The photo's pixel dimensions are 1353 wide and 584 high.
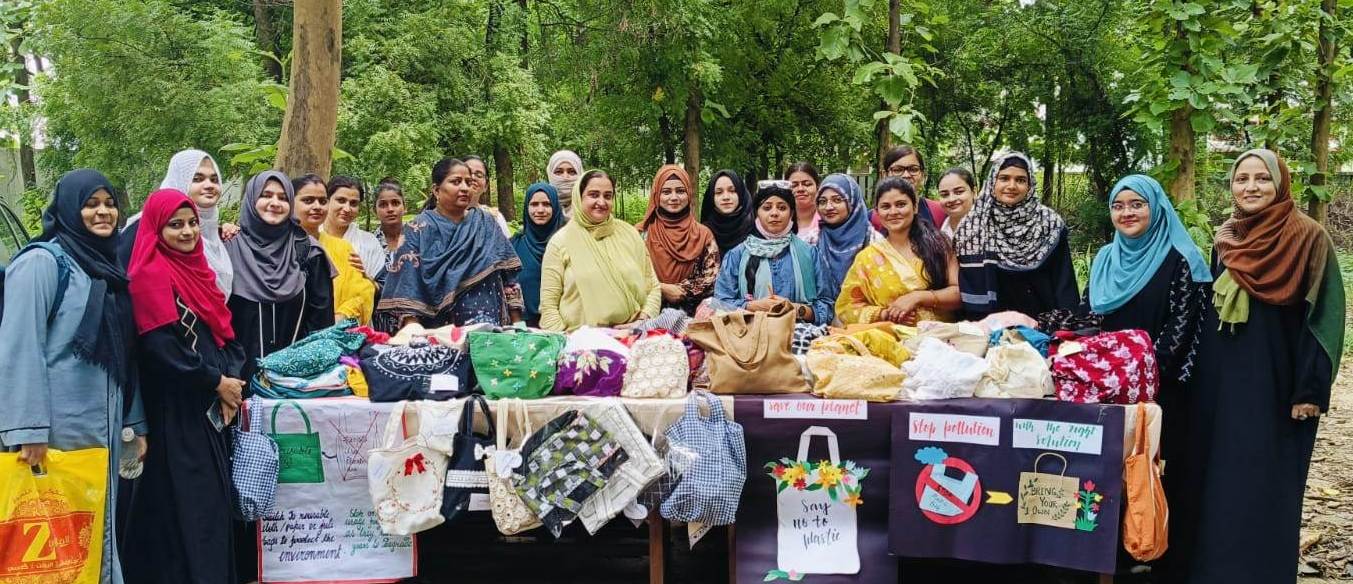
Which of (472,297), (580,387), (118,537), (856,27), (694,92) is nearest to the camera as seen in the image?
(118,537)

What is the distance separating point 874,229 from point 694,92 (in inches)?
216

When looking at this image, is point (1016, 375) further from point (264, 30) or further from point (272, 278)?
point (264, 30)

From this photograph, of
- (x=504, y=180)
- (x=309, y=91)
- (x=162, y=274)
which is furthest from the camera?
(x=504, y=180)

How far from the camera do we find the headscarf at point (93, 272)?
2895 millimetres

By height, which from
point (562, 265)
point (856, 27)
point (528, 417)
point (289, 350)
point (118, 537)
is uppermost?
Result: point (856, 27)

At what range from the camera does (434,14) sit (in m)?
12.4

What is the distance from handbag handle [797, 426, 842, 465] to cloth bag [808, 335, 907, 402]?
124 millimetres

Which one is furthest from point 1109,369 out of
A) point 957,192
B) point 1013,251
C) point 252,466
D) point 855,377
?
point 252,466

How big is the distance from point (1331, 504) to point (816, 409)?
3.23m

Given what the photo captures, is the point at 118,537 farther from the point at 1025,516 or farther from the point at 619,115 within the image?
the point at 619,115

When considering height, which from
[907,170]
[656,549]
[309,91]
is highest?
[309,91]

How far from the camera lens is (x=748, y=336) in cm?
348

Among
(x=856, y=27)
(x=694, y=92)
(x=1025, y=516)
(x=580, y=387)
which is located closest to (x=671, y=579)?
(x=580, y=387)

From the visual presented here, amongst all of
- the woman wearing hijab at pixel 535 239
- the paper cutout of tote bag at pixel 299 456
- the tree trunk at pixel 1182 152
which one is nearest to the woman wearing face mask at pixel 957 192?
the tree trunk at pixel 1182 152
